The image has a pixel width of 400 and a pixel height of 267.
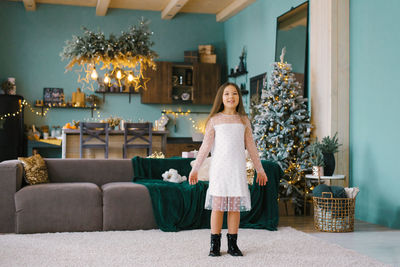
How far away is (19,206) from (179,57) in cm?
621

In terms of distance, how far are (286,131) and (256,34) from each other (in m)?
3.24

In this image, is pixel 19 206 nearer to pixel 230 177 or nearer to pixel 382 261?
pixel 230 177

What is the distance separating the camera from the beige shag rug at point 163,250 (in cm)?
329

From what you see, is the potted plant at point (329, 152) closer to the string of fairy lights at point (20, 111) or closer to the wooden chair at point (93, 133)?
the wooden chair at point (93, 133)

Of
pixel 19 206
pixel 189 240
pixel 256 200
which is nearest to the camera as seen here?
pixel 189 240

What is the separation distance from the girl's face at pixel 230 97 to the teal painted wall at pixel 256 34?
3.69 metres

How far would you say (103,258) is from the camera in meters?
3.38

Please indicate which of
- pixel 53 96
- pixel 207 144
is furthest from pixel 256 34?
pixel 207 144

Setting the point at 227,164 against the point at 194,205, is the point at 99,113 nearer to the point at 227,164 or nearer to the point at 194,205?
the point at 194,205

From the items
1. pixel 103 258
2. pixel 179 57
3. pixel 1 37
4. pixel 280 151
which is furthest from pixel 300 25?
pixel 1 37

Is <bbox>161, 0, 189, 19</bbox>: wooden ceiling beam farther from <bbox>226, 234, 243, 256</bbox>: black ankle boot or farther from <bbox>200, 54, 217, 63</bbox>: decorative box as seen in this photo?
<bbox>226, 234, 243, 256</bbox>: black ankle boot

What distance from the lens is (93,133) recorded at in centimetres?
773

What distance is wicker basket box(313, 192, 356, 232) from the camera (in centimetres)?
456

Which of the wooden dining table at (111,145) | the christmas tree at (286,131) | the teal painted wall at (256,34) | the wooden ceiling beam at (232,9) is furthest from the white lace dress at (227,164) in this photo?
the wooden ceiling beam at (232,9)
